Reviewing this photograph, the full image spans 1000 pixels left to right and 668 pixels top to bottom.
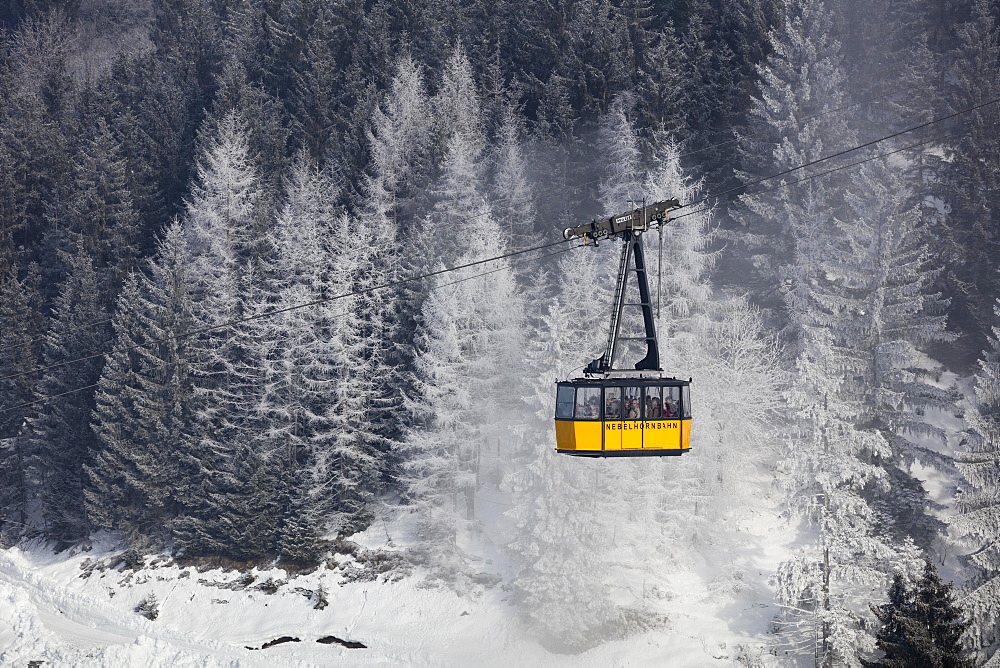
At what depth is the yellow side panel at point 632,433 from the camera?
2031 centimetres

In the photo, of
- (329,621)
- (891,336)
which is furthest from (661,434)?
(329,621)

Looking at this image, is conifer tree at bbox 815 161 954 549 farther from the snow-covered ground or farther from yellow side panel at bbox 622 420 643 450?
yellow side panel at bbox 622 420 643 450

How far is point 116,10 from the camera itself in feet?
355

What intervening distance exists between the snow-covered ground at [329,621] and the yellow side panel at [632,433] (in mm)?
13973

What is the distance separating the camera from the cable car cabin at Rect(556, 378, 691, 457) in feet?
66.3

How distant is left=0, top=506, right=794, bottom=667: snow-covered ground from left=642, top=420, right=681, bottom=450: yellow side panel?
13382mm

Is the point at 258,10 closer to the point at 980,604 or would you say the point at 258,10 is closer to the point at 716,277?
the point at 716,277

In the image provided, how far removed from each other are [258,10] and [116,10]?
50.8m

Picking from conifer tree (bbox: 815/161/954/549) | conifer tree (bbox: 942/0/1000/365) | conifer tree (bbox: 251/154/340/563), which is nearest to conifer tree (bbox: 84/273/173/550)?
conifer tree (bbox: 251/154/340/563)

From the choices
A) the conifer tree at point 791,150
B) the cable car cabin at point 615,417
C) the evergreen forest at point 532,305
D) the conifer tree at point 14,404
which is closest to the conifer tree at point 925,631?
the evergreen forest at point 532,305

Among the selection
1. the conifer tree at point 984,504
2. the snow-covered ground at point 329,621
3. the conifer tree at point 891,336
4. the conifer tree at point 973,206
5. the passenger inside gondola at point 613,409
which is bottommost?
the snow-covered ground at point 329,621

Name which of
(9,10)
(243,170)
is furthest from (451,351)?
(9,10)

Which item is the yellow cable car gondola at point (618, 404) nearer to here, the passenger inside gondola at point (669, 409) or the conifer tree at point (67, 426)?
the passenger inside gondola at point (669, 409)

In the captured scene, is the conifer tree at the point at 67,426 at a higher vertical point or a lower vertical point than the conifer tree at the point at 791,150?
lower
